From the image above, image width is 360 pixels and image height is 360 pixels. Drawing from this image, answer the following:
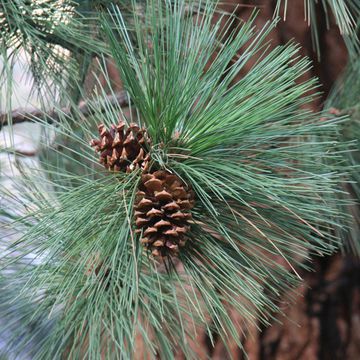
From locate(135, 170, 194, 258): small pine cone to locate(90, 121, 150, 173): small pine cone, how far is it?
0.02 metres

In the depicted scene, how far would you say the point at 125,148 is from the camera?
0.75 metres

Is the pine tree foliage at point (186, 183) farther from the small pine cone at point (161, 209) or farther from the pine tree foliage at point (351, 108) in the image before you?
the pine tree foliage at point (351, 108)

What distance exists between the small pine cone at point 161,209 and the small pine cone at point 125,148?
0.08ft

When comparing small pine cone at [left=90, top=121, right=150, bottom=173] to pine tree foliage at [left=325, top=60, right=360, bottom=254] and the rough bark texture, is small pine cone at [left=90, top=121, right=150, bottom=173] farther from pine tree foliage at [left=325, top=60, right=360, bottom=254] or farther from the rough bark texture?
the rough bark texture

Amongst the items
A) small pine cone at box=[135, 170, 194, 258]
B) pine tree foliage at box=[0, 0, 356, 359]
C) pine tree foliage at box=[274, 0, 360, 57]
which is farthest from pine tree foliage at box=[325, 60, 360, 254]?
small pine cone at box=[135, 170, 194, 258]

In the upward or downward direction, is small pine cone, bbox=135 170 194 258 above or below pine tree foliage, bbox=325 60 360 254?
below

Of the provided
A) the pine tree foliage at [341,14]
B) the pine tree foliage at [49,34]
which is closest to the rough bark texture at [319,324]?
the pine tree foliage at [341,14]

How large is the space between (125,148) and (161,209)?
0.26ft

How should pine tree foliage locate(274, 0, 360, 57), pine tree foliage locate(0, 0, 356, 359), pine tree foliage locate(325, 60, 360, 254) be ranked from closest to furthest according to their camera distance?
pine tree foliage locate(0, 0, 356, 359)
pine tree foliage locate(274, 0, 360, 57)
pine tree foliage locate(325, 60, 360, 254)

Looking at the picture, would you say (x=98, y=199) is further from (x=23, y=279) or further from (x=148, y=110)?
(x=23, y=279)

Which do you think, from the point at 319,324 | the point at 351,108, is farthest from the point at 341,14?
the point at 319,324

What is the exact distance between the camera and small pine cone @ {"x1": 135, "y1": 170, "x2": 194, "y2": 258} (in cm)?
73

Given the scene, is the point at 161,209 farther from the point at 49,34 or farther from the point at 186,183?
the point at 49,34

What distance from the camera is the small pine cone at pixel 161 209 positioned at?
73 centimetres
